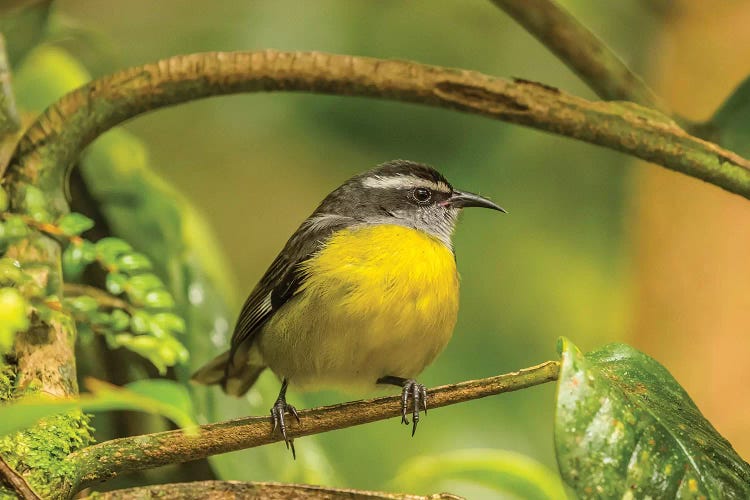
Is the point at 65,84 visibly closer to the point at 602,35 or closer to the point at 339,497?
the point at 339,497

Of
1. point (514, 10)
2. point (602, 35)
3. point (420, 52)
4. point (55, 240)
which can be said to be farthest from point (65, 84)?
point (602, 35)

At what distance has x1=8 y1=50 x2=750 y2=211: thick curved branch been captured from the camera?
1967 mm

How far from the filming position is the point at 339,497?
1.50 meters

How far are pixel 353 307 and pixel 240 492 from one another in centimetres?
100

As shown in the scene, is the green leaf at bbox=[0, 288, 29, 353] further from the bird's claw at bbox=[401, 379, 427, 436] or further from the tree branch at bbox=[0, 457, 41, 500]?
the bird's claw at bbox=[401, 379, 427, 436]

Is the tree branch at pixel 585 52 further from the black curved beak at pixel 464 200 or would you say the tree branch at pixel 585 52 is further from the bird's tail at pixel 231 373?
the bird's tail at pixel 231 373

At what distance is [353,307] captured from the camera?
2436mm

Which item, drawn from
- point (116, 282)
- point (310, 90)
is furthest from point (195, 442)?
point (310, 90)

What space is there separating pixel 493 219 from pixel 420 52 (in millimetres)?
963

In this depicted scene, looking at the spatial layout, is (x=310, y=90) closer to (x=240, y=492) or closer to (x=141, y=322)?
(x=141, y=322)

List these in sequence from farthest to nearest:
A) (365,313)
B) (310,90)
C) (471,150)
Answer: (471,150) < (365,313) < (310,90)

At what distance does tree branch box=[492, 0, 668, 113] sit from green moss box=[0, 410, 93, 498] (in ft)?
4.78

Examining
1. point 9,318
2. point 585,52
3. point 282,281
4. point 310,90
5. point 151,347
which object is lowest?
point 9,318

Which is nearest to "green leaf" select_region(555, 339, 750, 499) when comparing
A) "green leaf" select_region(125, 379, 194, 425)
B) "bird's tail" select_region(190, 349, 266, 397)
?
"green leaf" select_region(125, 379, 194, 425)
